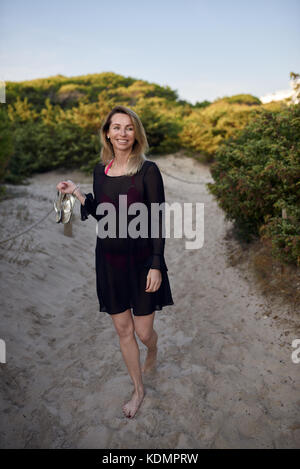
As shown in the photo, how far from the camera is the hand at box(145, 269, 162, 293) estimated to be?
2084mm

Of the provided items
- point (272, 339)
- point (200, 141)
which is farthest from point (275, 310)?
point (200, 141)

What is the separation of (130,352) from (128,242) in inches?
32.4

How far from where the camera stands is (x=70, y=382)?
280 centimetres

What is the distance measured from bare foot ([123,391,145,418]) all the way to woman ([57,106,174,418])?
0.03 m

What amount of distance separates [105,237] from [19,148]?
463 inches

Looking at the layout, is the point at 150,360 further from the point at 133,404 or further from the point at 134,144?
the point at 134,144

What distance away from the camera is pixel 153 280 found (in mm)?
2086

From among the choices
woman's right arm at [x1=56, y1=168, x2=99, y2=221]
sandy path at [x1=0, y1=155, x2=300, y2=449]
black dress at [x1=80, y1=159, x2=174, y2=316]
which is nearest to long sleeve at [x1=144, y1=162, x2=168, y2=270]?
black dress at [x1=80, y1=159, x2=174, y2=316]

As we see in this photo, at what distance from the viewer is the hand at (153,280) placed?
2.08m

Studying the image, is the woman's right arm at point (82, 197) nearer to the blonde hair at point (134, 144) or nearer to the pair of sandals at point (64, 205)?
the pair of sandals at point (64, 205)

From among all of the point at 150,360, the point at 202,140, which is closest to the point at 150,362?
the point at 150,360
